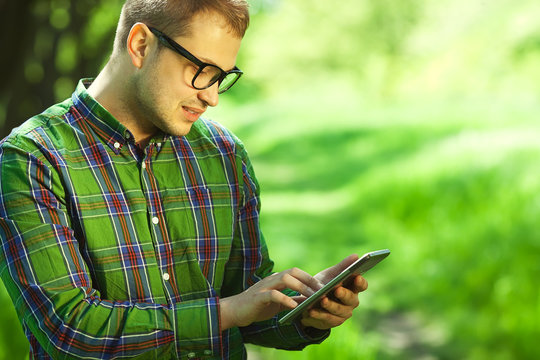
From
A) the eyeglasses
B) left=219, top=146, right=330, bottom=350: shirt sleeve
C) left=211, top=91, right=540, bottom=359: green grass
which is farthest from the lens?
left=211, top=91, right=540, bottom=359: green grass

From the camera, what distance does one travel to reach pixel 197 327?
195 cm

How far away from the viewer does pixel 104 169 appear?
2045 millimetres

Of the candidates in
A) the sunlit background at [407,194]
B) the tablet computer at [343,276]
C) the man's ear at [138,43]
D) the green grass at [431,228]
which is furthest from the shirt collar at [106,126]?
the green grass at [431,228]

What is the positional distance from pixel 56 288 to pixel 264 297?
0.51m

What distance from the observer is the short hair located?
6.54ft

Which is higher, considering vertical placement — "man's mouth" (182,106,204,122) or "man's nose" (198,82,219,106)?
"man's nose" (198,82,219,106)

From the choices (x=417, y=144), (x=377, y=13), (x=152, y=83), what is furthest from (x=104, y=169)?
(x=377, y=13)

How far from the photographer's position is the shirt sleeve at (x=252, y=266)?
2.25m

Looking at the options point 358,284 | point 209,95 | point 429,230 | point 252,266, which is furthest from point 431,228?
point 209,95

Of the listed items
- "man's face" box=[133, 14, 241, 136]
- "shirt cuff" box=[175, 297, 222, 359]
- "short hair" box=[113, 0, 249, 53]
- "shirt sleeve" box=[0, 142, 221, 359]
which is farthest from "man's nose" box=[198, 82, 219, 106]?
"shirt cuff" box=[175, 297, 222, 359]

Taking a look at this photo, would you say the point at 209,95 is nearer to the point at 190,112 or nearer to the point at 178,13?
the point at 190,112

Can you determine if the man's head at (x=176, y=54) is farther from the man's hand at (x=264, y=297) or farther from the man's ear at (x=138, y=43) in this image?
the man's hand at (x=264, y=297)

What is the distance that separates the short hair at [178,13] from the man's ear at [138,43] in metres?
0.03

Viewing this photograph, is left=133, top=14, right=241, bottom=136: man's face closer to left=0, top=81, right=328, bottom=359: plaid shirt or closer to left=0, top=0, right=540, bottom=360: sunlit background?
left=0, top=81, right=328, bottom=359: plaid shirt
